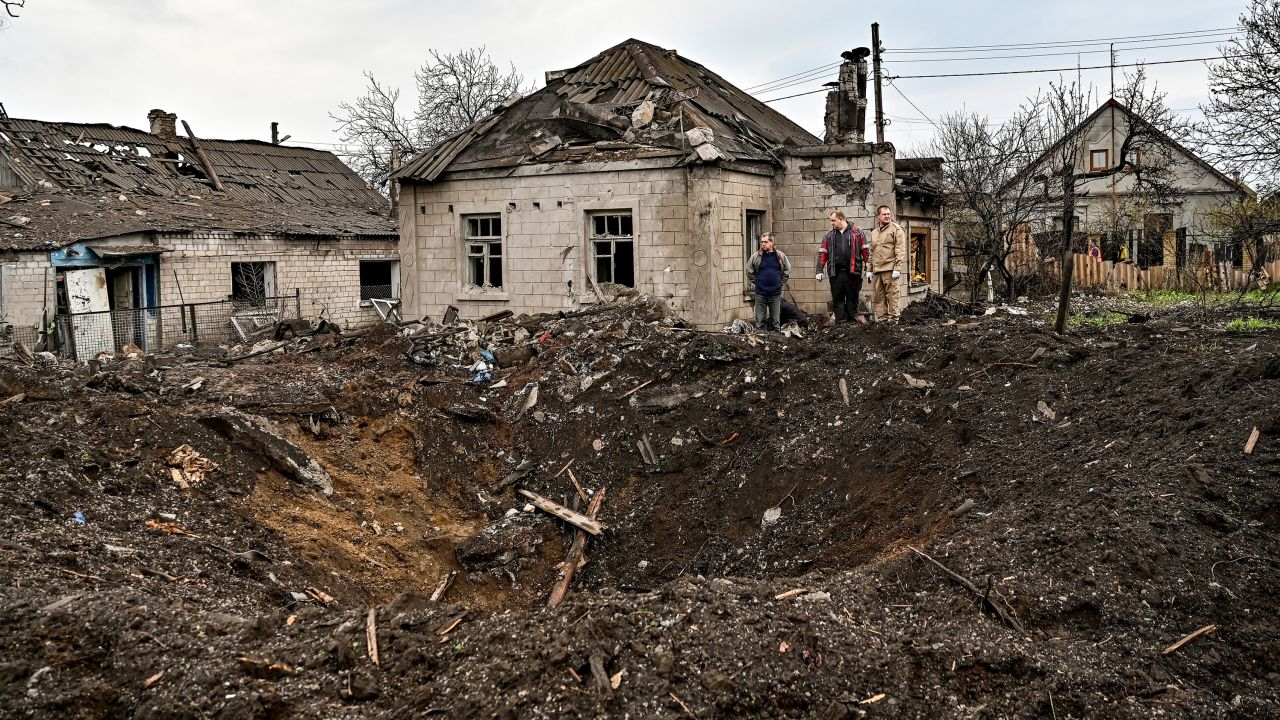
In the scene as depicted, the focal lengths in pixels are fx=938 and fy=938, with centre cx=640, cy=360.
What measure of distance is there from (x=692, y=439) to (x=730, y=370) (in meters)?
1.32

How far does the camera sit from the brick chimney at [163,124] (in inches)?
1029

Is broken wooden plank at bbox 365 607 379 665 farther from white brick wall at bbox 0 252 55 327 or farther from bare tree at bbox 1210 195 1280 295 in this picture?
white brick wall at bbox 0 252 55 327

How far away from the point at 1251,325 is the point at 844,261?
17.3 feet

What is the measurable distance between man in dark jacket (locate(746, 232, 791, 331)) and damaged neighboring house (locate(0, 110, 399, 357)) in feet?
37.2

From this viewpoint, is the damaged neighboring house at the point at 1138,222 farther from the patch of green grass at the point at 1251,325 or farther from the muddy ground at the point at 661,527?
the muddy ground at the point at 661,527

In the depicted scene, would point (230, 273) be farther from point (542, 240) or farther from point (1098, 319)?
point (1098, 319)

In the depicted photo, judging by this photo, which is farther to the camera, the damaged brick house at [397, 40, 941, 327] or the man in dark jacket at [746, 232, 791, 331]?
the damaged brick house at [397, 40, 941, 327]

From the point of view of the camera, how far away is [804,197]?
1575 centimetres

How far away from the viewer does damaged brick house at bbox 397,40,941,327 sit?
14.3 metres

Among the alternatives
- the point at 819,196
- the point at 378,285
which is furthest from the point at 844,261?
the point at 378,285

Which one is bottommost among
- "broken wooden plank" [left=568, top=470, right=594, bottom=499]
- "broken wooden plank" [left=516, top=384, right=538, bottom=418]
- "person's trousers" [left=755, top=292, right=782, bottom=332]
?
"broken wooden plank" [left=568, top=470, right=594, bottom=499]

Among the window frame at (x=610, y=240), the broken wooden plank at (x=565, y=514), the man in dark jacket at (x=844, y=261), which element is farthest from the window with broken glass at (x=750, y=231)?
the broken wooden plank at (x=565, y=514)

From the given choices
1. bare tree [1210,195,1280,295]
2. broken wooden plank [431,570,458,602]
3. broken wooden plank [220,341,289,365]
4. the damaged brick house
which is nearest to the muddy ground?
broken wooden plank [431,570,458,602]

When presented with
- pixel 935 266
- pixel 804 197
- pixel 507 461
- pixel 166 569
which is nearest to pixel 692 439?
pixel 507 461
